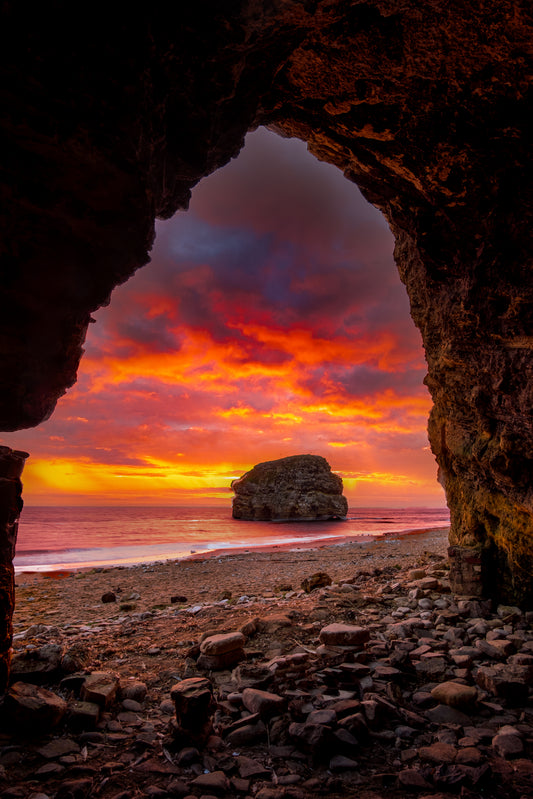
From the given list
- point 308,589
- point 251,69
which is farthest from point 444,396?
point 251,69

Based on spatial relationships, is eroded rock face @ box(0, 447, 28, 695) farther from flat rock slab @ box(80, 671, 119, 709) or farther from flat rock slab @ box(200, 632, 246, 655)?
flat rock slab @ box(200, 632, 246, 655)

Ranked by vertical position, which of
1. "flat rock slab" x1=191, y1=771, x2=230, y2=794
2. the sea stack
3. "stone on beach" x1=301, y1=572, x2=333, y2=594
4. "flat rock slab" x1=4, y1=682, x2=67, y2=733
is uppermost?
"flat rock slab" x1=4, y1=682, x2=67, y2=733

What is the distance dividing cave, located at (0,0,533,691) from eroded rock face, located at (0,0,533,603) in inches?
0.5

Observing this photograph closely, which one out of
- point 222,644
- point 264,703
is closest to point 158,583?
point 222,644

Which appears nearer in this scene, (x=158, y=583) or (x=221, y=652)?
(x=221, y=652)

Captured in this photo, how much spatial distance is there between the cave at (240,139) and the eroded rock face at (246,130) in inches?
0.5

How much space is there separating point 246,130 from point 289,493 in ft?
209

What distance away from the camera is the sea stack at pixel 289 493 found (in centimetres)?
6356

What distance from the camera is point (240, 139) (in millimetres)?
3949

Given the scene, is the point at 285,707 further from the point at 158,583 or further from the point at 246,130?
the point at 158,583

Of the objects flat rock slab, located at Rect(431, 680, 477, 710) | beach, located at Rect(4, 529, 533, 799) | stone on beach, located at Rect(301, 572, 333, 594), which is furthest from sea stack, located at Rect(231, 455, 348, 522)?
flat rock slab, located at Rect(431, 680, 477, 710)

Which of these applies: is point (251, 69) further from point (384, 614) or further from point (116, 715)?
point (384, 614)

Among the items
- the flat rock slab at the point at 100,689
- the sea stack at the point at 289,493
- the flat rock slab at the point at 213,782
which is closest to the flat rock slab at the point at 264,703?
the flat rock slab at the point at 213,782

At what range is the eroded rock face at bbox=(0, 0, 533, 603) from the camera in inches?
102
